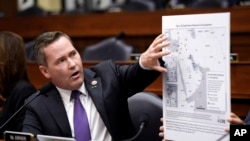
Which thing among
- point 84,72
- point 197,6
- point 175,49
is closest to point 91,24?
point 197,6

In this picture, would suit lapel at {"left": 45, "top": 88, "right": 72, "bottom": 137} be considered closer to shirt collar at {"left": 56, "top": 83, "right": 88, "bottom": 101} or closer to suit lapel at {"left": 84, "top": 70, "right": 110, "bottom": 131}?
shirt collar at {"left": 56, "top": 83, "right": 88, "bottom": 101}

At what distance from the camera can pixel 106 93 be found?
170cm

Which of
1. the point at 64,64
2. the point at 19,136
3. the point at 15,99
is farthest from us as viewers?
the point at 15,99

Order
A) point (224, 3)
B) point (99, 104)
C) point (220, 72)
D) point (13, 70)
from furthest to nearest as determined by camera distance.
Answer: point (224, 3) → point (13, 70) → point (99, 104) → point (220, 72)

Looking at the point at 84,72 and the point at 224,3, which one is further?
the point at 224,3

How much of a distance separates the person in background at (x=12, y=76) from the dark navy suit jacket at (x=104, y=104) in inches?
13.9

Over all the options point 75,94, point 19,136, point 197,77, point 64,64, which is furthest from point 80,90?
point 197,77

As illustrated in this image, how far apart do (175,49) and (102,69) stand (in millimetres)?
498

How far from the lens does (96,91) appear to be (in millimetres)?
1702

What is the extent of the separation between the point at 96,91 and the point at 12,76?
609 mm

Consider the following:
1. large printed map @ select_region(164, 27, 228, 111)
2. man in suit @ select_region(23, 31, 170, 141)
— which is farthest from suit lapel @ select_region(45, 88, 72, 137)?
large printed map @ select_region(164, 27, 228, 111)

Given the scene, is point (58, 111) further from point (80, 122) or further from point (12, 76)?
point (12, 76)

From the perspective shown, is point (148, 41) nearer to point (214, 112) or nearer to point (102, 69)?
point (102, 69)

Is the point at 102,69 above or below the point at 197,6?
below
